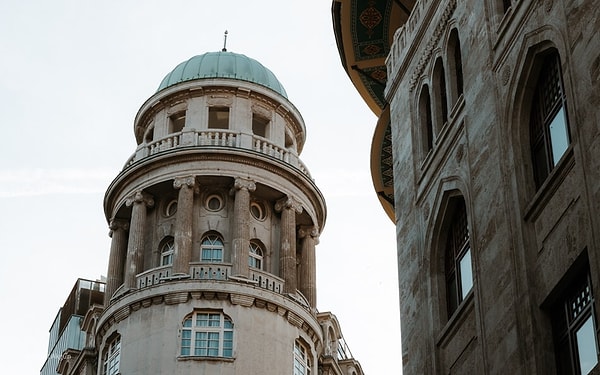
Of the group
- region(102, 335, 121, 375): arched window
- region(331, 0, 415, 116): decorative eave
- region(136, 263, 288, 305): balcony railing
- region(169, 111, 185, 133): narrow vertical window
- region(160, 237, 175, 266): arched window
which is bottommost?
region(102, 335, 121, 375): arched window

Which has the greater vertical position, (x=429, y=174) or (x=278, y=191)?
(x=278, y=191)

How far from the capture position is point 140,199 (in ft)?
191

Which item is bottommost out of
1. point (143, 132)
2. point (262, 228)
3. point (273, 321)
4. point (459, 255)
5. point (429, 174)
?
point (459, 255)

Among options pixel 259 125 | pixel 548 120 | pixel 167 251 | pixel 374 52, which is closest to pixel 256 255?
pixel 167 251

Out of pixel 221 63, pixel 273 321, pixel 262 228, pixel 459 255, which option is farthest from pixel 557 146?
pixel 221 63

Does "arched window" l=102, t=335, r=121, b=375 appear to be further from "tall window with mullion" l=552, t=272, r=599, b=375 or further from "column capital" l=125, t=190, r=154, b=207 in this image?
"tall window with mullion" l=552, t=272, r=599, b=375

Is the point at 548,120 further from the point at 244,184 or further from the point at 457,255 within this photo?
the point at 244,184

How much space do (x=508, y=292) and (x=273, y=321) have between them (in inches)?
1333

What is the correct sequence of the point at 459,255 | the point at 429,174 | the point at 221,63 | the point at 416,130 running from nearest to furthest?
the point at 459,255
the point at 429,174
the point at 416,130
the point at 221,63

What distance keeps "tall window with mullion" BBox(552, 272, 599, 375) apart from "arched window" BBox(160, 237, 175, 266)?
3806cm

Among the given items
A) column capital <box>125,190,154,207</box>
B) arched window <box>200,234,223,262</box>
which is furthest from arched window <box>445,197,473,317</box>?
column capital <box>125,190,154,207</box>

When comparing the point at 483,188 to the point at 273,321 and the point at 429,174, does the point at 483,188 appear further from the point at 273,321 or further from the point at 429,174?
the point at 273,321

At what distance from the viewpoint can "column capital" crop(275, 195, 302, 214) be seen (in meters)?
59.1

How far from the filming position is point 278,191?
58.9 m
